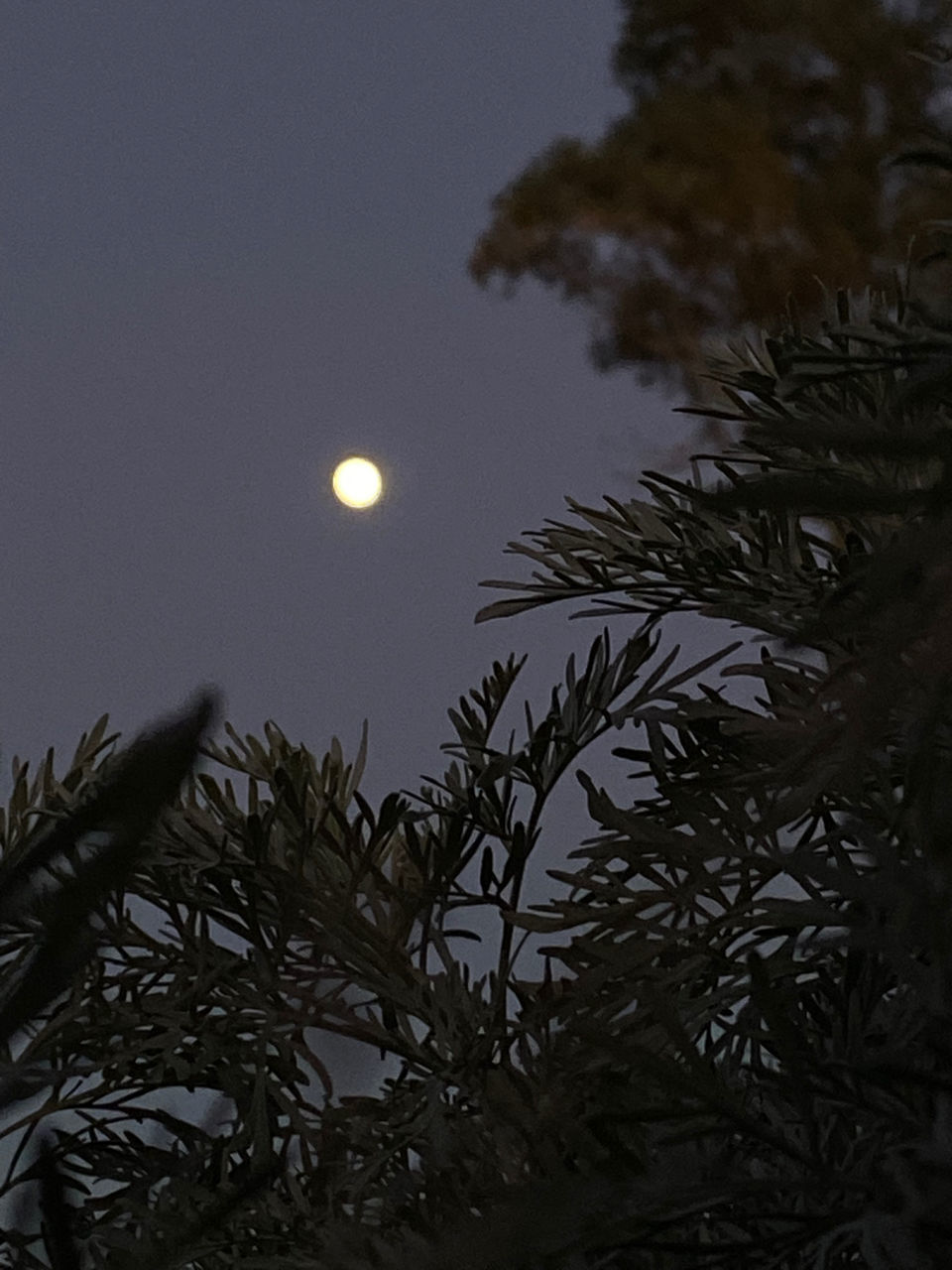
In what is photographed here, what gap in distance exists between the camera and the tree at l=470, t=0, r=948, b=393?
4.53 meters

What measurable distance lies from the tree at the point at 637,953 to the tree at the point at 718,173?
281cm

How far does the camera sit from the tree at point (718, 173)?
4527mm

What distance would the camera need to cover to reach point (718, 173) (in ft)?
15.7

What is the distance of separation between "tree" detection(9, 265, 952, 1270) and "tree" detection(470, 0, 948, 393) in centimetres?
281

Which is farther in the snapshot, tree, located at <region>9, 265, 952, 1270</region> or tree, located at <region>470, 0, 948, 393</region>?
tree, located at <region>470, 0, 948, 393</region>

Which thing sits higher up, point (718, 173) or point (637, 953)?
point (718, 173)

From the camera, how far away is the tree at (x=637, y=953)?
0.61 meters

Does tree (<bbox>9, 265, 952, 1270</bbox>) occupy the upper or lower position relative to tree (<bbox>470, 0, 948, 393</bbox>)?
lower

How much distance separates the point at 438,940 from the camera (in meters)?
1.75

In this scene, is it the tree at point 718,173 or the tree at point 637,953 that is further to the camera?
the tree at point 718,173

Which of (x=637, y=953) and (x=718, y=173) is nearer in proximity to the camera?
(x=637, y=953)

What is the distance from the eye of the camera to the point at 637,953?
1258 millimetres

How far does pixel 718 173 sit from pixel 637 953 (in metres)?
3.97

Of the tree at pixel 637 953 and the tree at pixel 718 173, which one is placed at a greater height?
the tree at pixel 718 173
